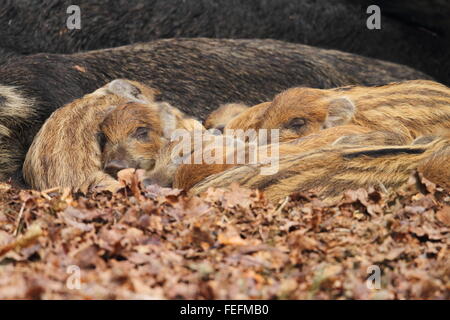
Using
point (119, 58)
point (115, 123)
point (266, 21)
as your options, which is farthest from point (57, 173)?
point (266, 21)

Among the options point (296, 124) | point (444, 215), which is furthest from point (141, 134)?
point (444, 215)

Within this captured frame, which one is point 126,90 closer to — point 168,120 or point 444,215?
point 168,120

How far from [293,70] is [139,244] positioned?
161 inches

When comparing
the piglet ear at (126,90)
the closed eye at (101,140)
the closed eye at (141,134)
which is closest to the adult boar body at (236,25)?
the piglet ear at (126,90)

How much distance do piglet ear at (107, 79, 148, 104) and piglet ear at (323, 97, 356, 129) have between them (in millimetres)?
1228

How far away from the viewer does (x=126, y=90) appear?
550 centimetres

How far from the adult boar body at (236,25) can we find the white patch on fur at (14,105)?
52.4 inches

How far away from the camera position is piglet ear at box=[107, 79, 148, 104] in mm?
5383

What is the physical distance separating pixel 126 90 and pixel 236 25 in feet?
6.99

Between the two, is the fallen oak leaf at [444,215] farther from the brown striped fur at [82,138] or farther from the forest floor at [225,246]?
the brown striped fur at [82,138]

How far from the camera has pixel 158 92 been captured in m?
5.93

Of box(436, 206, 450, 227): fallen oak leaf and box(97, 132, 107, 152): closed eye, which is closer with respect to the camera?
box(436, 206, 450, 227): fallen oak leaf

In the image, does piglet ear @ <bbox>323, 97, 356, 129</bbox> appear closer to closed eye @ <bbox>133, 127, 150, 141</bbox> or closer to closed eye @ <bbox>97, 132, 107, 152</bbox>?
closed eye @ <bbox>133, 127, 150, 141</bbox>

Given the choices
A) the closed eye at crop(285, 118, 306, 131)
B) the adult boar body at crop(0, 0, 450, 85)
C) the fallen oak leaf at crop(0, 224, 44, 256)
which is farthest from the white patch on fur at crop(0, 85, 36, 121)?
the fallen oak leaf at crop(0, 224, 44, 256)
